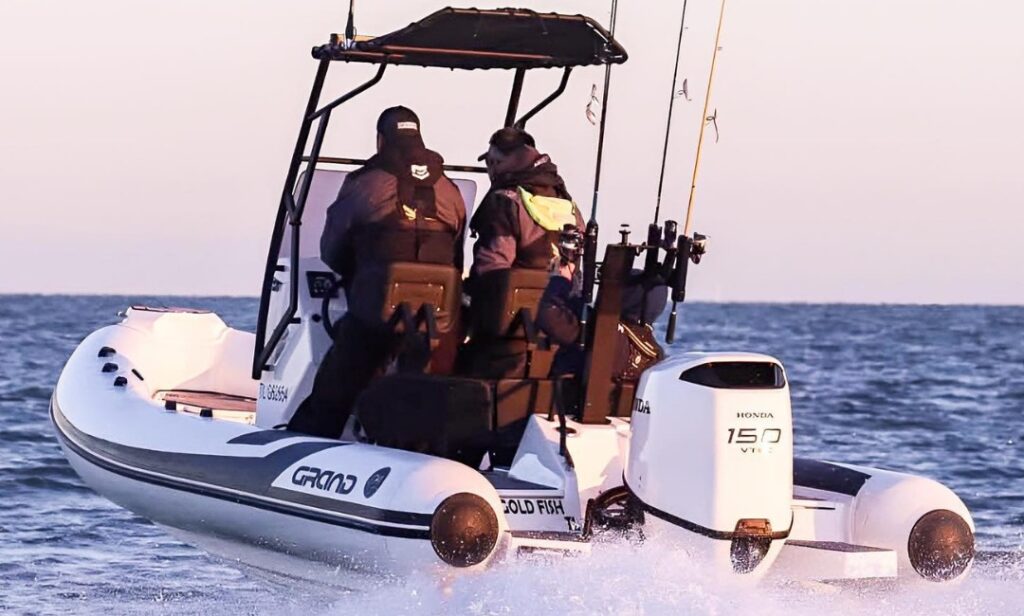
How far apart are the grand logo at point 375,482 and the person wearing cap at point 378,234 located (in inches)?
33.0

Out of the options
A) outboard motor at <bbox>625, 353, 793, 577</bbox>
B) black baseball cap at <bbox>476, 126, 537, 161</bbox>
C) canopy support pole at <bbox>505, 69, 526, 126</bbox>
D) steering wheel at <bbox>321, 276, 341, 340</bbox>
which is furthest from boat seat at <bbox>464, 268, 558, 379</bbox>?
canopy support pole at <bbox>505, 69, 526, 126</bbox>

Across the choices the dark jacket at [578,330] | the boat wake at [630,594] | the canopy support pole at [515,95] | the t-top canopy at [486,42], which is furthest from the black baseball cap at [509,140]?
the boat wake at [630,594]

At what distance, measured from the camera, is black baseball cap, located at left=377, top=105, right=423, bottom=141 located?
6227 mm

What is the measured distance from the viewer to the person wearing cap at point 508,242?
6086 mm

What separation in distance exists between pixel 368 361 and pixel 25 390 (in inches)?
407

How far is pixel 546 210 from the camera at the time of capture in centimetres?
614

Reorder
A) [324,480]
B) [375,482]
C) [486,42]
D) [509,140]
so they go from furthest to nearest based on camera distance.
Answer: [486,42] → [509,140] → [324,480] → [375,482]

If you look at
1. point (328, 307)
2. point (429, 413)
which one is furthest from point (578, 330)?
point (328, 307)

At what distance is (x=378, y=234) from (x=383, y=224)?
4cm

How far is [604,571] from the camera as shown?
4.96 m

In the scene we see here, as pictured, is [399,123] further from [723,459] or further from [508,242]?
[723,459]

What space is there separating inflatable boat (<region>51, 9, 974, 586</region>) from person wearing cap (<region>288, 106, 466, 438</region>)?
90 millimetres

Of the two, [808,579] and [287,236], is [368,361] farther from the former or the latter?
[808,579]

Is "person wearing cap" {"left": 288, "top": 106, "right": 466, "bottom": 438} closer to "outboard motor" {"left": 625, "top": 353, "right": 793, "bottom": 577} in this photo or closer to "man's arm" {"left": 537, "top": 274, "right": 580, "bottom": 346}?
"man's arm" {"left": 537, "top": 274, "right": 580, "bottom": 346}
